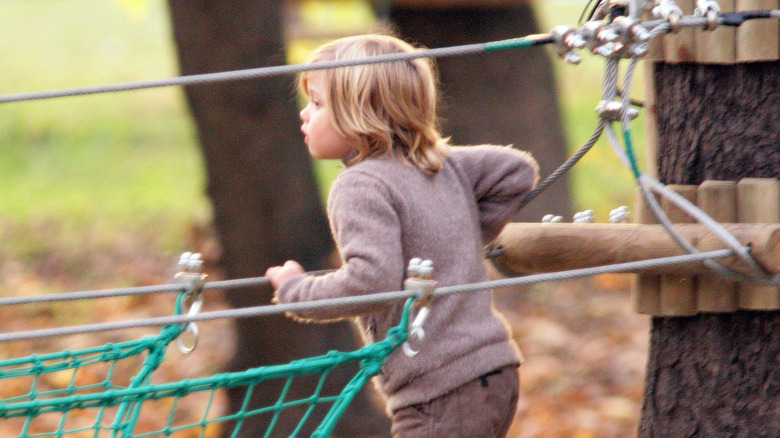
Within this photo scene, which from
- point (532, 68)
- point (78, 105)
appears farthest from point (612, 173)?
point (78, 105)

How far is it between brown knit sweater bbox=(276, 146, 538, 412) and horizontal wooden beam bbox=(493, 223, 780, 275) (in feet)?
0.42

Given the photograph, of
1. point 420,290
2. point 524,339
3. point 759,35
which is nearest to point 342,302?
point 420,290

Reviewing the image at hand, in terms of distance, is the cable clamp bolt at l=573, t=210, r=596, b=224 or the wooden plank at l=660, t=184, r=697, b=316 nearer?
the wooden plank at l=660, t=184, r=697, b=316

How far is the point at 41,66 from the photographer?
33.0ft

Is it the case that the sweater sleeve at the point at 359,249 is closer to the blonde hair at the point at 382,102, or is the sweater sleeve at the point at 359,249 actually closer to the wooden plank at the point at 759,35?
the blonde hair at the point at 382,102

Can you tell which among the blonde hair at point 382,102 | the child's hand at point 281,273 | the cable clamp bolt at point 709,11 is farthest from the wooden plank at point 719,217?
the child's hand at point 281,273

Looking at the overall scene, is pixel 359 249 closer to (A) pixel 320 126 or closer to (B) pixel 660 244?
(A) pixel 320 126

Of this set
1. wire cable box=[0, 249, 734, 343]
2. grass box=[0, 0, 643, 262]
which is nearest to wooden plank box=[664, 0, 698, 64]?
wire cable box=[0, 249, 734, 343]

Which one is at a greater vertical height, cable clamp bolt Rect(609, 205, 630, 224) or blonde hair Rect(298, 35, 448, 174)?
blonde hair Rect(298, 35, 448, 174)

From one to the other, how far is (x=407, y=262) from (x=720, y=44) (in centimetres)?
69

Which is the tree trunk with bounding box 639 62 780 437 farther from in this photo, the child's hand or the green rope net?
the child's hand

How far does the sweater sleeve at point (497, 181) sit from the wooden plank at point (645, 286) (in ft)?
0.66

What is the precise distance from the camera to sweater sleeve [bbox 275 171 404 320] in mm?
1597

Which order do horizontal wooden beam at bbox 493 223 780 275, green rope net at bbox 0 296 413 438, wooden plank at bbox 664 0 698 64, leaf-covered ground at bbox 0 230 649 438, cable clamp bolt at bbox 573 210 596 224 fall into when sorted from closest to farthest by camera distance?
green rope net at bbox 0 296 413 438 → horizontal wooden beam at bbox 493 223 780 275 → wooden plank at bbox 664 0 698 64 → cable clamp bolt at bbox 573 210 596 224 → leaf-covered ground at bbox 0 230 649 438
